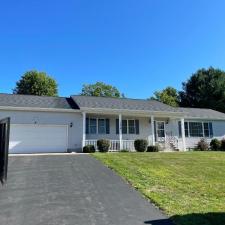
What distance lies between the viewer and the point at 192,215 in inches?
269

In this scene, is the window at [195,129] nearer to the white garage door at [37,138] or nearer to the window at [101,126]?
the window at [101,126]

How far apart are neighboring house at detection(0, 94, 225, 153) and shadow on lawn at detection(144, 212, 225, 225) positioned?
13.8 m

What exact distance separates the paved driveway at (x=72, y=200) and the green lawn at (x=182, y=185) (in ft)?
1.58

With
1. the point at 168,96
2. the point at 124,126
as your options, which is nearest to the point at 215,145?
the point at 124,126

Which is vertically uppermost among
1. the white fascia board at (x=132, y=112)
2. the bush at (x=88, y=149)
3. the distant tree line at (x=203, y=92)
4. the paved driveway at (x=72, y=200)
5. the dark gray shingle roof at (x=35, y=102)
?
the distant tree line at (x=203, y=92)

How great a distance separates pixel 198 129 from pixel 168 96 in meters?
24.2

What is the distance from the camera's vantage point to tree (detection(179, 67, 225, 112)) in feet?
146

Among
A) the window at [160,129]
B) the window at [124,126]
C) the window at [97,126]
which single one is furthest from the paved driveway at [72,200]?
the window at [160,129]

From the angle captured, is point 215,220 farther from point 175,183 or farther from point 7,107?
point 7,107

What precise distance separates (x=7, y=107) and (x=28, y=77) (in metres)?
28.1

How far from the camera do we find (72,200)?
7797mm

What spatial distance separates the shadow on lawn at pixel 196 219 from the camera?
6308 mm

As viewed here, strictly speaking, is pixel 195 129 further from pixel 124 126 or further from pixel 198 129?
pixel 124 126

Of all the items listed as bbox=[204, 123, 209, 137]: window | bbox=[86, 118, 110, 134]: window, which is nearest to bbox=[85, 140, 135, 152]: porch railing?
bbox=[86, 118, 110, 134]: window
